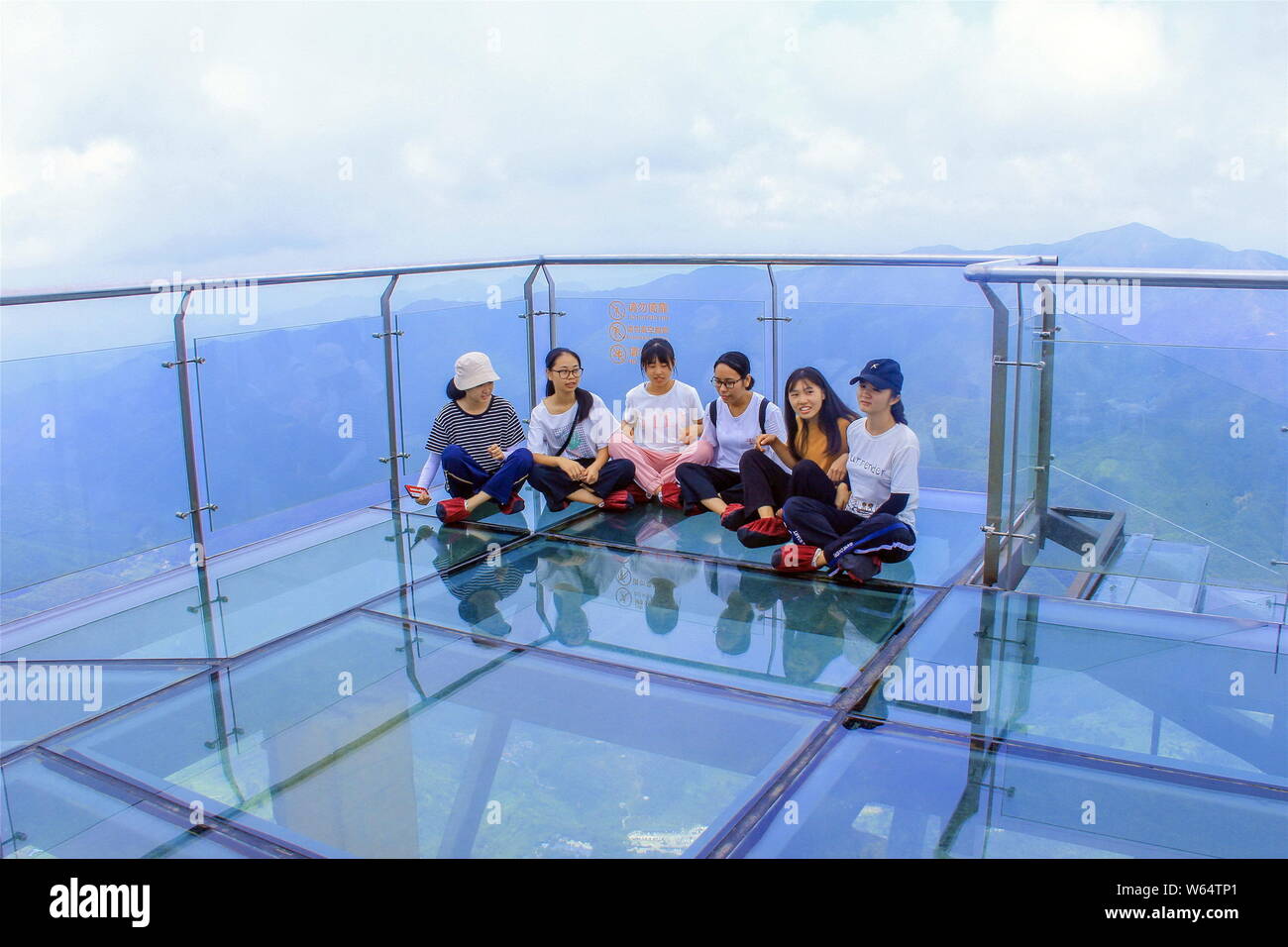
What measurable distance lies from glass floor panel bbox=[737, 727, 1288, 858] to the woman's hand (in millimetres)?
2028

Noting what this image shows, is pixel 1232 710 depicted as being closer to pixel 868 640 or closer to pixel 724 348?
pixel 868 640

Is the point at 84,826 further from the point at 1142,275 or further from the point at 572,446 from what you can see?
the point at 1142,275

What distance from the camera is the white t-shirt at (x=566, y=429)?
6188 millimetres

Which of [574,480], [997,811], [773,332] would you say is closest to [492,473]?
[574,480]

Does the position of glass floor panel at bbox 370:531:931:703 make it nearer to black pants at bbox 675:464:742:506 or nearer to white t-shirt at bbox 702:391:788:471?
black pants at bbox 675:464:742:506

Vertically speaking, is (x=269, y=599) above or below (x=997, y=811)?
above

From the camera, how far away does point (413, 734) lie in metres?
3.58

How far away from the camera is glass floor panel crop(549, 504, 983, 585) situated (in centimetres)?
507

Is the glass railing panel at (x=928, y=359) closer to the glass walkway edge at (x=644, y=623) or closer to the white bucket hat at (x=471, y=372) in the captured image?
the glass walkway edge at (x=644, y=623)

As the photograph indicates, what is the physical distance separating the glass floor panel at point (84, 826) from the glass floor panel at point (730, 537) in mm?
2824

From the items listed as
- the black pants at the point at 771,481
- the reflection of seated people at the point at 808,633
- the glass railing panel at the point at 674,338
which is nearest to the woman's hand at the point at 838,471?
the black pants at the point at 771,481

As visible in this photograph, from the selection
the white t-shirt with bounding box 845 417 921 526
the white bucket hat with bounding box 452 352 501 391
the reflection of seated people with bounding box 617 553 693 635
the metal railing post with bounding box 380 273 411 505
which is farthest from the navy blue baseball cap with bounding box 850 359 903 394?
the metal railing post with bounding box 380 273 411 505

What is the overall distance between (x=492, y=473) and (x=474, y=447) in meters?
0.18

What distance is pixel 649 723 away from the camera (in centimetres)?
361
